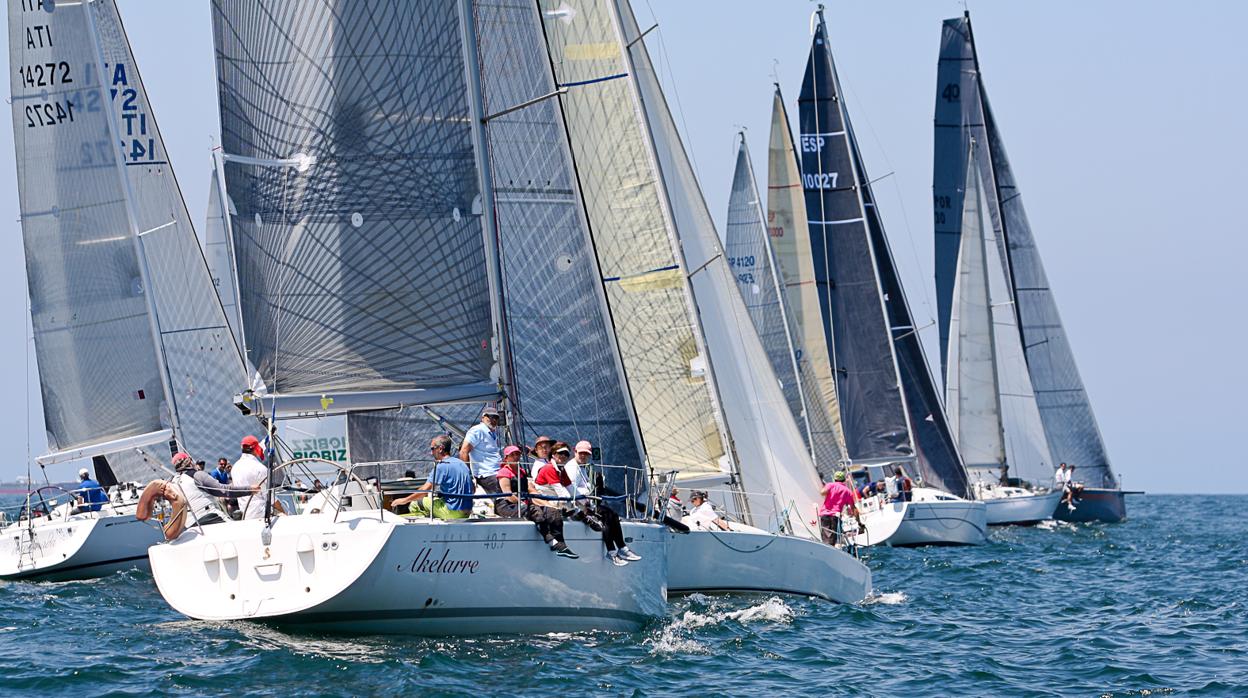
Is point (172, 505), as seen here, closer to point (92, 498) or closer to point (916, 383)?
point (92, 498)

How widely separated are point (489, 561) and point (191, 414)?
1483 centimetres

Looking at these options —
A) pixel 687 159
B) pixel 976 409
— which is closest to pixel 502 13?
pixel 687 159

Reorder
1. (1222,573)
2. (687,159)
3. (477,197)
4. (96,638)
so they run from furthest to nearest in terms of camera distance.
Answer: (1222,573)
(687,159)
(477,197)
(96,638)

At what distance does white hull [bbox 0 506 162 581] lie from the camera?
21703 mm

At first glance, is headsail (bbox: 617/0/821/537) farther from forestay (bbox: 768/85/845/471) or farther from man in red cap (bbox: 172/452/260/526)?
forestay (bbox: 768/85/845/471)

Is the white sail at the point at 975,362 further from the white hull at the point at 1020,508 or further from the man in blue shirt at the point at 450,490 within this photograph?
the man in blue shirt at the point at 450,490

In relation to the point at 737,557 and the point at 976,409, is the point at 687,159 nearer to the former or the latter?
the point at 737,557

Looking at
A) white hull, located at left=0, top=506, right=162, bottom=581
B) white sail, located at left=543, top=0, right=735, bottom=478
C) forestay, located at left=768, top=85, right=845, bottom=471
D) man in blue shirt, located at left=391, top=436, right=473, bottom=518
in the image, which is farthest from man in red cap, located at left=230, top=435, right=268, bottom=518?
forestay, located at left=768, top=85, right=845, bottom=471

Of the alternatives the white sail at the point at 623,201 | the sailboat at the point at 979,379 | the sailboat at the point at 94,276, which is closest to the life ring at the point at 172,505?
the white sail at the point at 623,201

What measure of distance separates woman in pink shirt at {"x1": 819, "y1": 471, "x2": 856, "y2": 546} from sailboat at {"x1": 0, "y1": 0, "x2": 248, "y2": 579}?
10084 millimetres

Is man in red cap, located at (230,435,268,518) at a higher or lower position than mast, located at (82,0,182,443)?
lower

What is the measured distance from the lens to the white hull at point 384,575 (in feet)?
40.0

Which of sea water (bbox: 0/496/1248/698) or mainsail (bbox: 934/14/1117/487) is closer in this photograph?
sea water (bbox: 0/496/1248/698)

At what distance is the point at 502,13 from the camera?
17.2m
